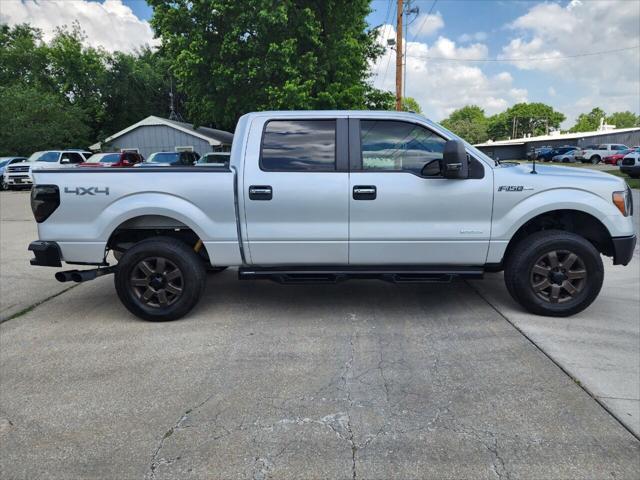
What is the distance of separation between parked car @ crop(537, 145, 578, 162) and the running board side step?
162ft

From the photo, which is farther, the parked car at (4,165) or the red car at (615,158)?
the red car at (615,158)

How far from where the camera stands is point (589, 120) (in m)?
134

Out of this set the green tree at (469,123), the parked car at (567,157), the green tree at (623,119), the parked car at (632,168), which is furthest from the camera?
the green tree at (623,119)

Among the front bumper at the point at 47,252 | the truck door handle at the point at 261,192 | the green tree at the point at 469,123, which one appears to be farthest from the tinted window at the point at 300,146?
the green tree at the point at 469,123

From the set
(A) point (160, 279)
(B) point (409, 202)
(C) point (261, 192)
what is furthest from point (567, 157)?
(A) point (160, 279)

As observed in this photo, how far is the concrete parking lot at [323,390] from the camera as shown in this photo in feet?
8.23

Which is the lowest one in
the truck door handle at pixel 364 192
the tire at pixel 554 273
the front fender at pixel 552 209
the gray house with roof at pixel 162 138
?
A: the tire at pixel 554 273

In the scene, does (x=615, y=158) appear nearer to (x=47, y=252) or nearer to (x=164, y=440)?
(x=47, y=252)

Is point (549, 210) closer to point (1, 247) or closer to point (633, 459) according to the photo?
point (633, 459)

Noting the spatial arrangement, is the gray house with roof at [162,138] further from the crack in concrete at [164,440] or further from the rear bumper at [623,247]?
the crack in concrete at [164,440]

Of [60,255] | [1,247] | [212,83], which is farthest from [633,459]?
[212,83]

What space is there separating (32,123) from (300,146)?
34.6 metres

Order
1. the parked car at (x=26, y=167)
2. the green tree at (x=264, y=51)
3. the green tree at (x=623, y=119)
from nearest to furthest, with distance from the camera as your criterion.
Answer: the green tree at (x=264, y=51) < the parked car at (x=26, y=167) < the green tree at (x=623, y=119)

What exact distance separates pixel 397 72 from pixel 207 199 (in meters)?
20.9
